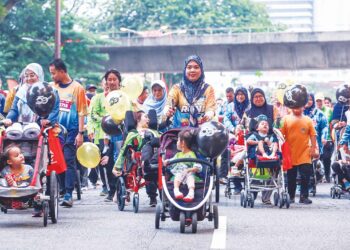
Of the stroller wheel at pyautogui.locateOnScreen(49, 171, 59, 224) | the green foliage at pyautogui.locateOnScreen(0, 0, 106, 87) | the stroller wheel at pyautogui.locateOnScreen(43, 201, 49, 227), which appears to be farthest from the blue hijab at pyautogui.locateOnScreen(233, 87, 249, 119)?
the green foliage at pyautogui.locateOnScreen(0, 0, 106, 87)

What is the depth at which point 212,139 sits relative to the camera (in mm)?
12727

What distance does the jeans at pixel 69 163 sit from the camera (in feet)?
52.3

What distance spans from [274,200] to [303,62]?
49.8m

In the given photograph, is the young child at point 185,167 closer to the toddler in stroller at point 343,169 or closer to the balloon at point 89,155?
the balloon at point 89,155

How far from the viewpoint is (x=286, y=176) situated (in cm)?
1769

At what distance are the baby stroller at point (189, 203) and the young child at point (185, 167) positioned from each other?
6 centimetres

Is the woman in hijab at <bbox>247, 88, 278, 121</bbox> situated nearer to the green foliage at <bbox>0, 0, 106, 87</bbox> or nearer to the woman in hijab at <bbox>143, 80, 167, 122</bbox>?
the woman in hijab at <bbox>143, 80, 167, 122</bbox>

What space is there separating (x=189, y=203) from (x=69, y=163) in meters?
4.13

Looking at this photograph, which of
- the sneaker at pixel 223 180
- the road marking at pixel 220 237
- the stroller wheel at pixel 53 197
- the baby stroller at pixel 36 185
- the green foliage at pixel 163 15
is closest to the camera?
the road marking at pixel 220 237

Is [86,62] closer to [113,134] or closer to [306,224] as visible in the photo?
[113,134]

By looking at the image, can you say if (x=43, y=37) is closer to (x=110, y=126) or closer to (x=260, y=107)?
(x=260, y=107)

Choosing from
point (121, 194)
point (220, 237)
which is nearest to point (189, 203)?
point (220, 237)

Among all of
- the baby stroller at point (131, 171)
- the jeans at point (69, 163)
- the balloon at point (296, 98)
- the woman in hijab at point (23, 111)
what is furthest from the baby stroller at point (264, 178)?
the woman in hijab at point (23, 111)

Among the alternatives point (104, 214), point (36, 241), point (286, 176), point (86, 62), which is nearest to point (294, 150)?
point (286, 176)
